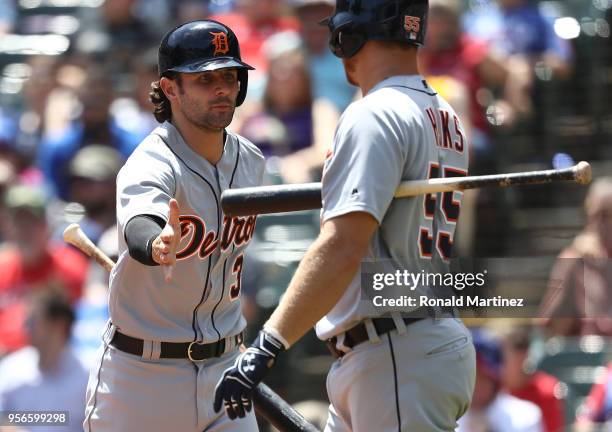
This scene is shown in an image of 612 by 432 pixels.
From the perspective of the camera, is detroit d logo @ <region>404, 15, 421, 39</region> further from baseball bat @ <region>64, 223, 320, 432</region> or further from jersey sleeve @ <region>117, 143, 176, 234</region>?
baseball bat @ <region>64, 223, 320, 432</region>

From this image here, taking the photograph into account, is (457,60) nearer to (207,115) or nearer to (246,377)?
(207,115)

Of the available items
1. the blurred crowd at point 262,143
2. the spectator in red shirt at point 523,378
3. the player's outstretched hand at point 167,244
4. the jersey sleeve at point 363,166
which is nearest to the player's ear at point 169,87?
the player's outstretched hand at point 167,244

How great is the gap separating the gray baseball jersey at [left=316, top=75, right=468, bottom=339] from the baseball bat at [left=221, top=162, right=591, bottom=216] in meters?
0.06

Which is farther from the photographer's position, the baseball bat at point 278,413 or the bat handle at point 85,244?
the bat handle at point 85,244

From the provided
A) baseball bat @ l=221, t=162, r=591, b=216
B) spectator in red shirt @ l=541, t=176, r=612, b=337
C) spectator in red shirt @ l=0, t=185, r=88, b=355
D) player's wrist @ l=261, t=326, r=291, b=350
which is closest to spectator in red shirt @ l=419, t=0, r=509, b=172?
spectator in red shirt @ l=541, t=176, r=612, b=337

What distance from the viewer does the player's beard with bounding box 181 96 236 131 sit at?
3498 millimetres

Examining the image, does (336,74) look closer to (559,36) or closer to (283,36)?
(283,36)

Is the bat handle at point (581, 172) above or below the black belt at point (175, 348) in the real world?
above

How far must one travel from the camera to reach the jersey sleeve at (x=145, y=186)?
3.17m

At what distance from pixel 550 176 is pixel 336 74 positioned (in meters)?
3.75

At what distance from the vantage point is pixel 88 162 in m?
6.49

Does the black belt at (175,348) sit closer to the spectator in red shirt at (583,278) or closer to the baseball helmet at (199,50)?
the baseball helmet at (199,50)

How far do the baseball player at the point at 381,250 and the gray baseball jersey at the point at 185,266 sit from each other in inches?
18.7

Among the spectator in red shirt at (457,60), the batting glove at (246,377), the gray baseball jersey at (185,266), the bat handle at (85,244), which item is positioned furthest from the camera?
the spectator in red shirt at (457,60)
